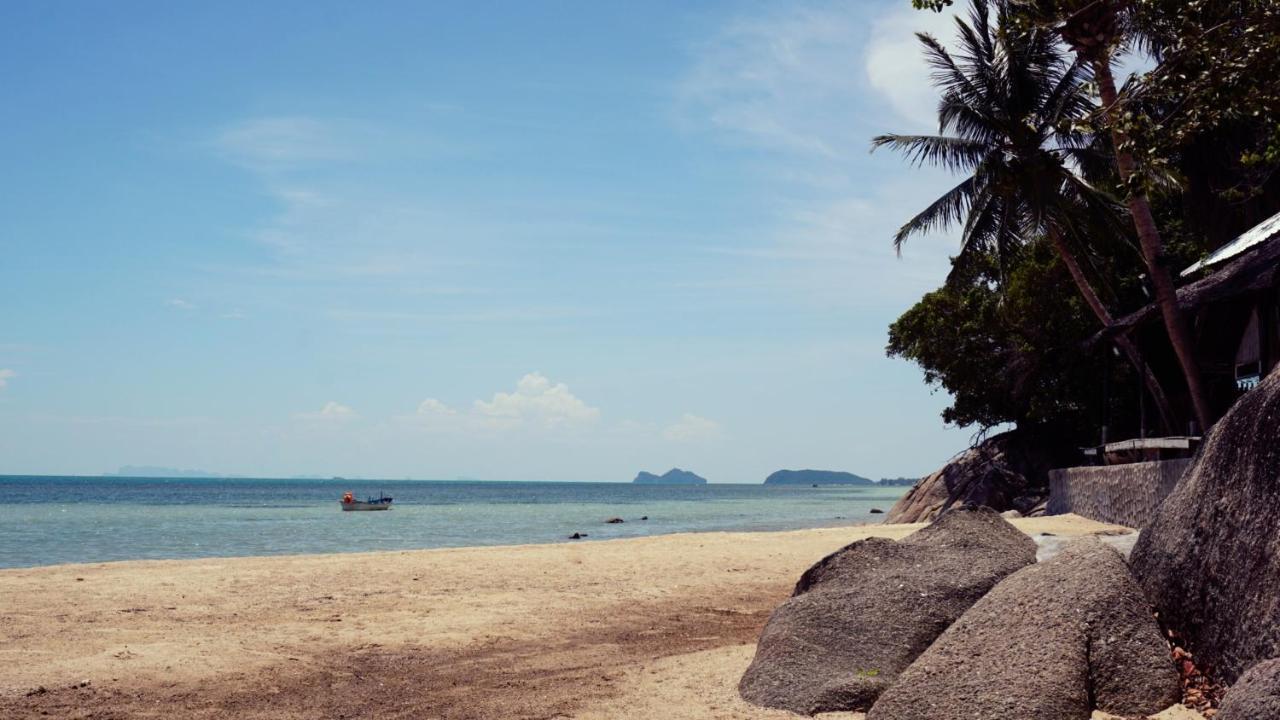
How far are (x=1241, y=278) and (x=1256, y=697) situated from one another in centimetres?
1465

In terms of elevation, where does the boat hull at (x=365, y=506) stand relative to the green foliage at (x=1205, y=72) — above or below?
below

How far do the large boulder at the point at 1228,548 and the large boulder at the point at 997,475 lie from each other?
2880cm

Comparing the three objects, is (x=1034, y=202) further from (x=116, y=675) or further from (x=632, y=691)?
(x=116, y=675)

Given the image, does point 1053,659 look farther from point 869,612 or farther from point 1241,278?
point 1241,278

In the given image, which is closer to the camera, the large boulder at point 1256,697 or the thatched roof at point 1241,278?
the large boulder at point 1256,697

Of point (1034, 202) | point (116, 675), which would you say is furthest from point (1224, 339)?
point (116, 675)

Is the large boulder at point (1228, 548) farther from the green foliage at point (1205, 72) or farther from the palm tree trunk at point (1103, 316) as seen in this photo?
the palm tree trunk at point (1103, 316)

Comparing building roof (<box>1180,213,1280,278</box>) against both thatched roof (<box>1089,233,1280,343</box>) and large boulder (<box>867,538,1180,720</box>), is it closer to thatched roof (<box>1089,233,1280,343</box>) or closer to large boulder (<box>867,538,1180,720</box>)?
thatched roof (<box>1089,233,1280,343</box>)

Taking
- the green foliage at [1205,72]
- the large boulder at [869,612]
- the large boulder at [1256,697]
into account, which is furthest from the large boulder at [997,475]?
the large boulder at [1256,697]

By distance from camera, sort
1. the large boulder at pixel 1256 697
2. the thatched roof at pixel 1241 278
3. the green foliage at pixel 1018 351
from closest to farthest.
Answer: the large boulder at pixel 1256 697 < the thatched roof at pixel 1241 278 < the green foliage at pixel 1018 351

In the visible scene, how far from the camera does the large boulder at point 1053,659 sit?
5535 millimetres

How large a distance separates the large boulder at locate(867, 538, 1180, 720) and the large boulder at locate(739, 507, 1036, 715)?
69 cm

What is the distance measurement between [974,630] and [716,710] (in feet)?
5.94

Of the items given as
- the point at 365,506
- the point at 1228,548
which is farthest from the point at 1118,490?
the point at 365,506
